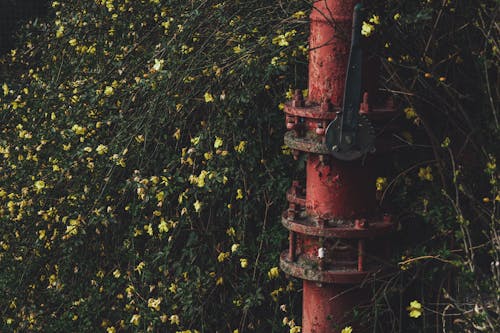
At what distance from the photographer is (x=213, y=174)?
13.2 feet

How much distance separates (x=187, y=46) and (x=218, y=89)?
392mm

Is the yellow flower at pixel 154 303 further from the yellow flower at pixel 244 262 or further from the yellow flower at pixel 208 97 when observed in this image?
the yellow flower at pixel 208 97

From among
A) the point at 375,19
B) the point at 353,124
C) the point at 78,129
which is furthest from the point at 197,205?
the point at 375,19

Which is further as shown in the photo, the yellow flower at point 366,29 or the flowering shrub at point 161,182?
the flowering shrub at point 161,182

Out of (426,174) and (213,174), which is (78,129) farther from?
(426,174)

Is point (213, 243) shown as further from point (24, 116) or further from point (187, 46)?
point (24, 116)

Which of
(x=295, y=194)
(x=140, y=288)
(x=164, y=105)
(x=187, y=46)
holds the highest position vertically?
(x=187, y=46)

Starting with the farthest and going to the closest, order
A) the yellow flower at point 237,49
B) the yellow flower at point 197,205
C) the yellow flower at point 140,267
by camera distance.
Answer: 1. the yellow flower at point 140,267
2. the yellow flower at point 237,49
3. the yellow flower at point 197,205

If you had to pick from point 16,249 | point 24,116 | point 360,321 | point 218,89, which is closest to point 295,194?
point 360,321

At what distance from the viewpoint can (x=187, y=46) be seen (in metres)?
4.55

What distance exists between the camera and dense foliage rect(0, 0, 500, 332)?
3500mm

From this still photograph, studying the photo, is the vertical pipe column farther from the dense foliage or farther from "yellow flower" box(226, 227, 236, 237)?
"yellow flower" box(226, 227, 236, 237)

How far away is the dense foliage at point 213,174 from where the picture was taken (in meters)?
3.50

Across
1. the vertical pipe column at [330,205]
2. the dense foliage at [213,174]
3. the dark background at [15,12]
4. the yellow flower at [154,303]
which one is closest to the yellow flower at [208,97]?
the dense foliage at [213,174]
